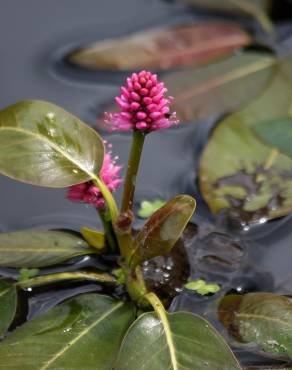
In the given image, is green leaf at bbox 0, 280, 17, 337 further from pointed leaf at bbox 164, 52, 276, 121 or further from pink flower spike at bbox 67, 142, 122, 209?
pointed leaf at bbox 164, 52, 276, 121

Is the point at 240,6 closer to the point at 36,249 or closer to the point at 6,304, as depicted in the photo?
the point at 36,249

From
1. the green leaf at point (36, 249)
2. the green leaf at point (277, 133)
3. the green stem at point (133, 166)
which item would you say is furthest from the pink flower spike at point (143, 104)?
the green leaf at point (277, 133)

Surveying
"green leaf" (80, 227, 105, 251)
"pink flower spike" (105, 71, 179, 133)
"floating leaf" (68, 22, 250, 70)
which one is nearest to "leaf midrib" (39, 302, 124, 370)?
"green leaf" (80, 227, 105, 251)

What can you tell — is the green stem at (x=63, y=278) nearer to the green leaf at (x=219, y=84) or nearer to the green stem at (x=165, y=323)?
the green stem at (x=165, y=323)

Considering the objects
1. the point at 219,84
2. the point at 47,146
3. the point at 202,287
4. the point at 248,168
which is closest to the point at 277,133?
the point at 248,168

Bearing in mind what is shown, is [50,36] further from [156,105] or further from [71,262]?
[156,105]
